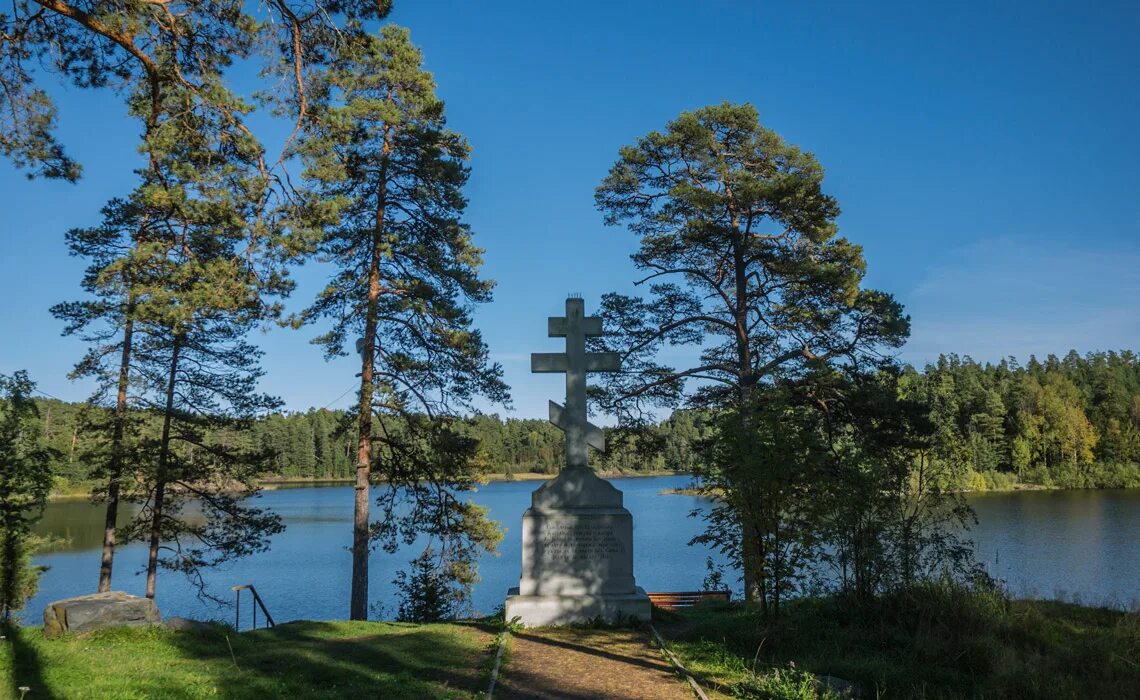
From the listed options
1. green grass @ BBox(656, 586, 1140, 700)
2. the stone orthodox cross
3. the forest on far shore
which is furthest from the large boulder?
the forest on far shore

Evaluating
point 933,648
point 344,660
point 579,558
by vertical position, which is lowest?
point 344,660

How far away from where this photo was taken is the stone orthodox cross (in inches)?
425

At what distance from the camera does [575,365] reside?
11.2m

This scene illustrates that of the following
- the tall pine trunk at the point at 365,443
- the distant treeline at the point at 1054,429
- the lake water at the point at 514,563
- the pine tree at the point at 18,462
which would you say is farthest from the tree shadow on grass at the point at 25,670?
the distant treeline at the point at 1054,429

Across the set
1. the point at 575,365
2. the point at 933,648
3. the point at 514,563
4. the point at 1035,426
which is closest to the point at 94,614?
the point at 575,365

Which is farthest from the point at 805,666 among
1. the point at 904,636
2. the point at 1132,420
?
the point at 1132,420

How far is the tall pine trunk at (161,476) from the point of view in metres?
15.7

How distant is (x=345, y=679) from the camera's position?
689 cm

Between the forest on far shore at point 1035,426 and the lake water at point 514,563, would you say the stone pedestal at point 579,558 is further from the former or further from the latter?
the forest on far shore at point 1035,426

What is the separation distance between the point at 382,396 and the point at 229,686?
875cm

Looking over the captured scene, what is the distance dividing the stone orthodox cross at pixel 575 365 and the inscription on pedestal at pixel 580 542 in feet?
3.57

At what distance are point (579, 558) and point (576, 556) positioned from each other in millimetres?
49

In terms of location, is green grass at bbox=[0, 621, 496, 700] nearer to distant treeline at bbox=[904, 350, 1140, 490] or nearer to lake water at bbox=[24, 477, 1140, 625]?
lake water at bbox=[24, 477, 1140, 625]

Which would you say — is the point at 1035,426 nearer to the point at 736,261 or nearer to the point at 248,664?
the point at 736,261
